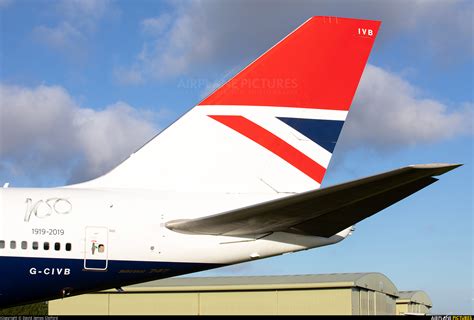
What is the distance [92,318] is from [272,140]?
19.1ft

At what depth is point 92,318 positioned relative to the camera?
613 inches

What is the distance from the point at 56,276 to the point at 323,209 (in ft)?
18.0

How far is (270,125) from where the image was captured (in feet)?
52.1

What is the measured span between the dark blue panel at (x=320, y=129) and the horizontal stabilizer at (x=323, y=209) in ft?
8.75

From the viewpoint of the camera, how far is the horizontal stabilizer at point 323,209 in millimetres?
11250

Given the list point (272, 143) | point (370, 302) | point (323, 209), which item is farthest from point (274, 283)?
point (323, 209)

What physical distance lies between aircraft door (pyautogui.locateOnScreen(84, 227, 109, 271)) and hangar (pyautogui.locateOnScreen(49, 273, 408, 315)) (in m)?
29.3

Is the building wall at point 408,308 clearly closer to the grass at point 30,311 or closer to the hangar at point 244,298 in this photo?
the hangar at point 244,298

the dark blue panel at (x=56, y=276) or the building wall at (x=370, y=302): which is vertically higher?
the dark blue panel at (x=56, y=276)

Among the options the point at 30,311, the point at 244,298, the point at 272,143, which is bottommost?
the point at 30,311

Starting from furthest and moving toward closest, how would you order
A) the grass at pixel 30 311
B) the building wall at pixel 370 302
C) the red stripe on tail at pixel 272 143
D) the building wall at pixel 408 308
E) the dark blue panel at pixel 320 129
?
the building wall at pixel 408 308
the grass at pixel 30 311
the building wall at pixel 370 302
the dark blue panel at pixel 320 129
the red stripe on tail at pixel 272 143

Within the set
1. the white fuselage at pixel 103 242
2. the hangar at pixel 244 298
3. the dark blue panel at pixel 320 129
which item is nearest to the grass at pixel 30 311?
the hangar at pixel 244 298

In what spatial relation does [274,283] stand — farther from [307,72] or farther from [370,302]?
[307,72]

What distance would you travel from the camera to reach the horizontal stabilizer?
11.2 metres
